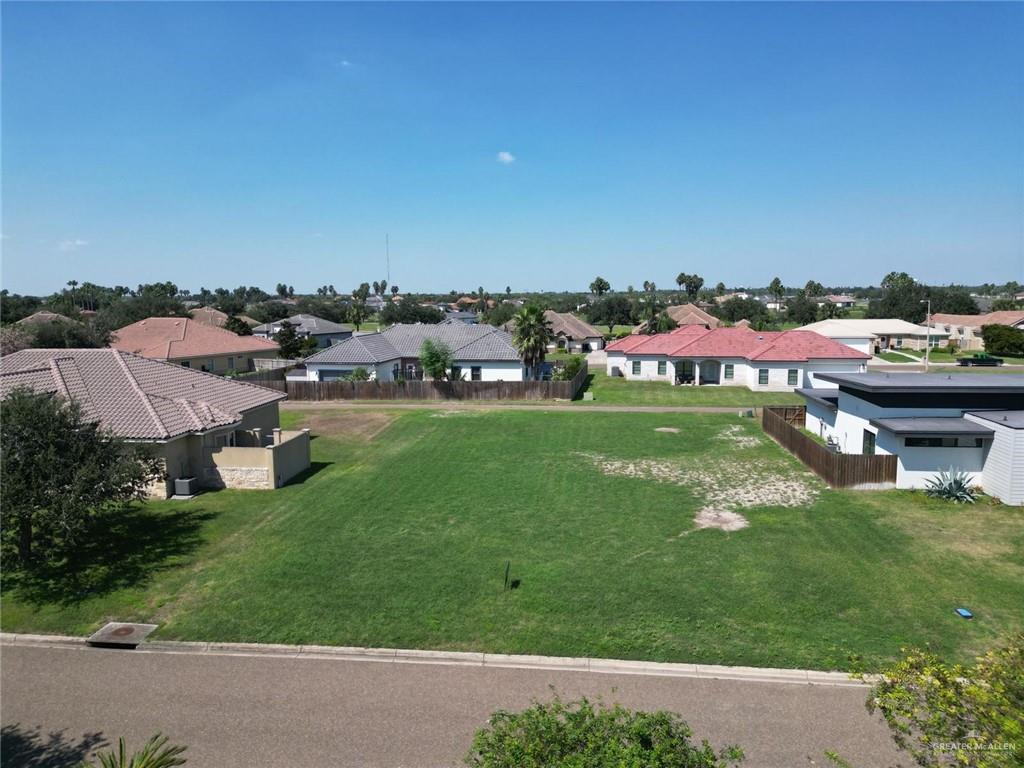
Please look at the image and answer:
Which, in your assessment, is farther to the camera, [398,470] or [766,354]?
[766,354]

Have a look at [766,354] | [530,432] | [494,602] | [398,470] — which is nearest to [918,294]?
[766,354]

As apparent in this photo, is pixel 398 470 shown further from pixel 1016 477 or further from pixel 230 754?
pixel 1016 477

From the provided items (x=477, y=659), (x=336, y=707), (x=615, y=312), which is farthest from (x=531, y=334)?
(x=615, y=312)

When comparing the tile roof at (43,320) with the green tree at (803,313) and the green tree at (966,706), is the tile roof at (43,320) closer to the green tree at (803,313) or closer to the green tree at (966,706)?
the green tree at (966,706)

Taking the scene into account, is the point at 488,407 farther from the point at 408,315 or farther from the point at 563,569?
the point at 408,315

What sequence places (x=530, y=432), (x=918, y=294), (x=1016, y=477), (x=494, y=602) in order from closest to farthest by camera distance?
(x=494, y=602)
(x=1016, y=477)
(x=530, y=432)
(x=918, y=294)

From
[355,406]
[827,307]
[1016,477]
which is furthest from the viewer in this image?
[827,307]
